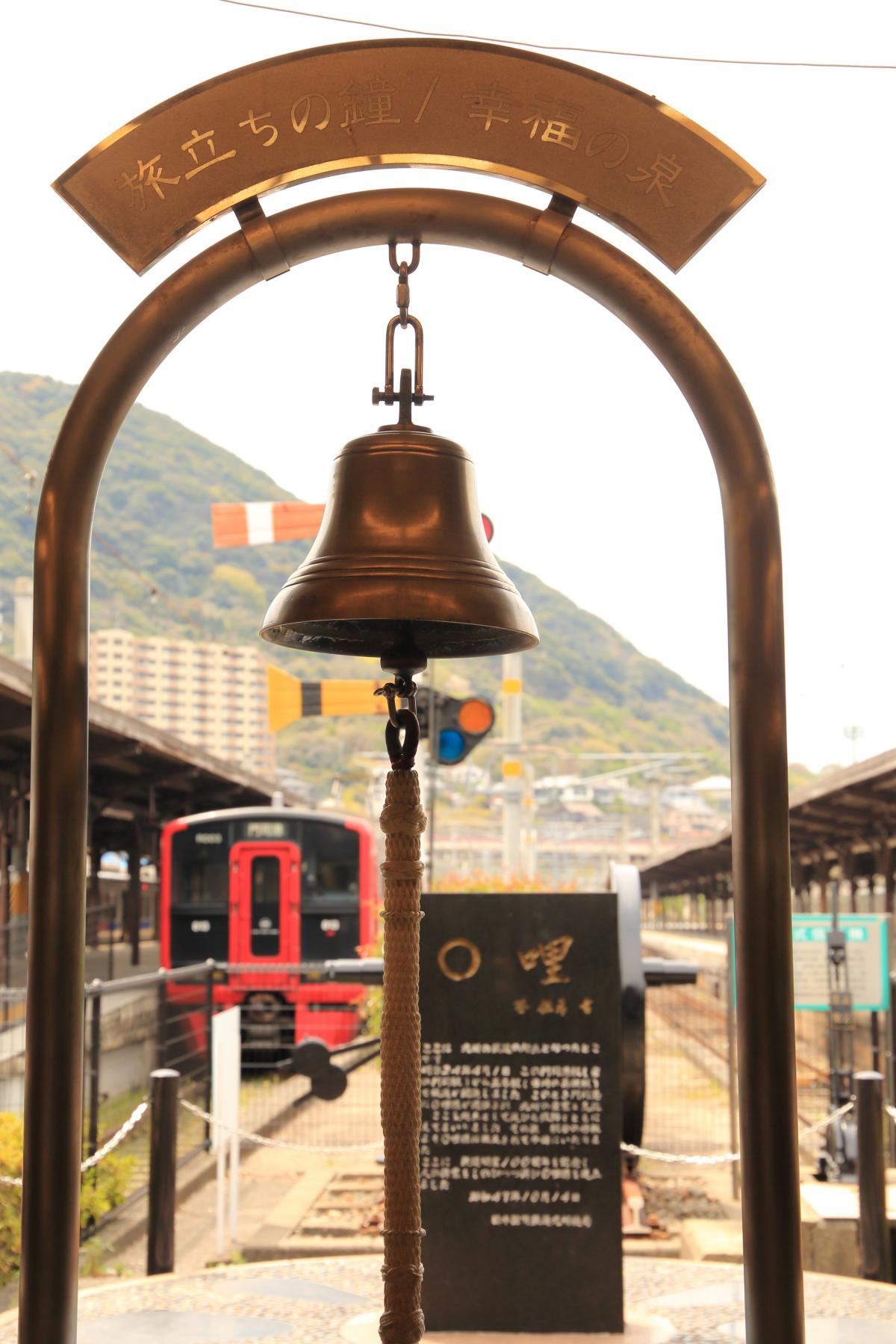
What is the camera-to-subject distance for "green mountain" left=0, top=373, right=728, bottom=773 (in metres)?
62.2

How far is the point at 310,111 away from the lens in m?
2.12

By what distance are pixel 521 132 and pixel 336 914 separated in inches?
469

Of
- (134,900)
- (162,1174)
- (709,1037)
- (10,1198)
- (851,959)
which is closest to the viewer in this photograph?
(10,1198)

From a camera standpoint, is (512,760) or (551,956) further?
(512,760)

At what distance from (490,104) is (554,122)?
0.37 feet

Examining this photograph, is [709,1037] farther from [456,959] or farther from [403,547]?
[403,547]

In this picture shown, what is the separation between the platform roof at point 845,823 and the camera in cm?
915

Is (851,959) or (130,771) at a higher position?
(130,771)

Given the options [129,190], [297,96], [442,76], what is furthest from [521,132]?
[129,190]

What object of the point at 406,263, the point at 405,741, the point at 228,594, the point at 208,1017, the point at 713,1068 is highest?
the point at 228,594

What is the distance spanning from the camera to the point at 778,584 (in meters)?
2.07

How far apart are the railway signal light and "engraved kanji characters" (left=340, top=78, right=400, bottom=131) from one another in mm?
4644

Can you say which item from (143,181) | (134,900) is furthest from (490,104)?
(134,900)

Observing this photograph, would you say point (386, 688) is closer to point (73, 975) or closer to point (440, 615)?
point (440, 615)
